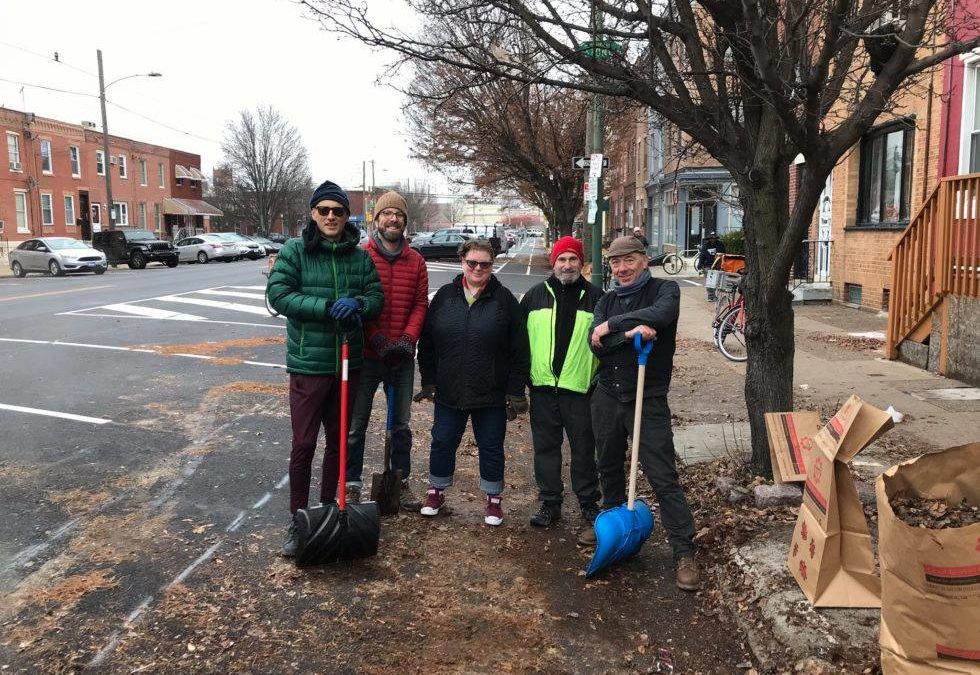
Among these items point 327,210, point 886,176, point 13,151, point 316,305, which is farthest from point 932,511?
point 13,151

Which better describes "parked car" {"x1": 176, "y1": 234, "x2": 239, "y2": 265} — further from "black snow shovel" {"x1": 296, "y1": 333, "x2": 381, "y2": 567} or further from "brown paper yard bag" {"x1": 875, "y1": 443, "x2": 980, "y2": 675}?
"brown paper yard bag" {"x1": 875, "y1": 443, "x2": 980, "y2": 675}

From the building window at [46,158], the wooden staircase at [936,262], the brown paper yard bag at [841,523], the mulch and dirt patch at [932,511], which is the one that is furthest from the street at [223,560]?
the building window at [46,158]

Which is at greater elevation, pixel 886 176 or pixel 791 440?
pixel 886 176

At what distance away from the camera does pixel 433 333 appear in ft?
15.8

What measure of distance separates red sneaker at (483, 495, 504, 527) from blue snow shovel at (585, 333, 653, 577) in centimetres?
84

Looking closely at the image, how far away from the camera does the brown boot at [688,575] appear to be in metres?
3.94

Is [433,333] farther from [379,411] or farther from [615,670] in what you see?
[379,411]

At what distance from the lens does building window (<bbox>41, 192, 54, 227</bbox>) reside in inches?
1661

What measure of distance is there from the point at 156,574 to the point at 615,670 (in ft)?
7.93

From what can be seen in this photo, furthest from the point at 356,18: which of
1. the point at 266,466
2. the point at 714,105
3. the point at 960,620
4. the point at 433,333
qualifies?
the point at 960,620

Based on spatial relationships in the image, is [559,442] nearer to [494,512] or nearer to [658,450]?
[494,512]

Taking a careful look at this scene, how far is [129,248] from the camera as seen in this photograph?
113ft

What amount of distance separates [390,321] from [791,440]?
2.47 m

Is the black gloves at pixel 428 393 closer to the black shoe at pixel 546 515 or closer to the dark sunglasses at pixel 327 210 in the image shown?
the black shoe at pixel 546 515
